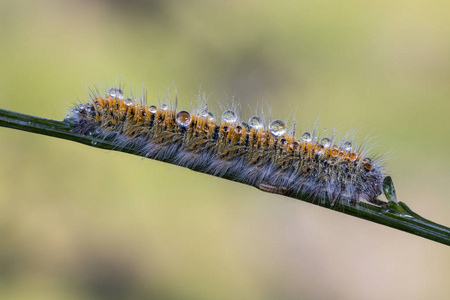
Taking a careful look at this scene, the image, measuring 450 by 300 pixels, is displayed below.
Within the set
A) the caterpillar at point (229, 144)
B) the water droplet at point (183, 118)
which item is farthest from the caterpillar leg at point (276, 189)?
the water droplet at point (183, 118)

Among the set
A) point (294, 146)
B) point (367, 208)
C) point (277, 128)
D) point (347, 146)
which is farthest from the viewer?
point (347, 146)

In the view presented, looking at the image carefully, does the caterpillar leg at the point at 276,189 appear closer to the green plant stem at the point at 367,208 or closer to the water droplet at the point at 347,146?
the green plant stem at the point at 367,208

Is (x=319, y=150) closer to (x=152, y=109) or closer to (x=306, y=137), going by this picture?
(x=306, y=137)

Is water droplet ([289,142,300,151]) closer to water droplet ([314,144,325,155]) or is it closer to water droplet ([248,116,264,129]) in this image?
water droplet ([314,144,325,155])

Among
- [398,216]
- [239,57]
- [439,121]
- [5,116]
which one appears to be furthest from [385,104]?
[5,116]

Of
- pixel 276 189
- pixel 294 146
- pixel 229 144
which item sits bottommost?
pixel 276 189

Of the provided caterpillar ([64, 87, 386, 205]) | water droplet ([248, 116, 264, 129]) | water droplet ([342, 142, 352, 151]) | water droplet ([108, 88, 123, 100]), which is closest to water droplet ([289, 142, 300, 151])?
caterpillar ([64, 87, 386, 205])

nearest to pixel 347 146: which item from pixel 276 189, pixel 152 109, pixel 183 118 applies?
pixel 276 189
